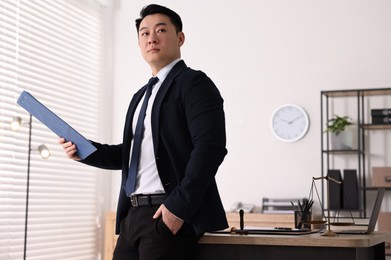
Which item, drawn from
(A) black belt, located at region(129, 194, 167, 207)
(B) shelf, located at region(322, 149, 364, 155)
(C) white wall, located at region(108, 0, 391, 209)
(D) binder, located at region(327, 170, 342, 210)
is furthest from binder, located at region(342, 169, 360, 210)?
(A) black belt, located at region(129, 194, 167, 207)

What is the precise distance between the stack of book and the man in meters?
3.21

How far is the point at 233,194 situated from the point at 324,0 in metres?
1.87

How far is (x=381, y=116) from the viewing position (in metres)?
5.26

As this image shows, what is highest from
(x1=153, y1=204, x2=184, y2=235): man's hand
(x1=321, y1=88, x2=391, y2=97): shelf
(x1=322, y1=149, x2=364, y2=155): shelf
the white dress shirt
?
(x1=321, y1=88, x2=391, y2=97): shelf

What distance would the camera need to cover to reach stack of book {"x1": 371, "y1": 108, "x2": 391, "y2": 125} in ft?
17.2

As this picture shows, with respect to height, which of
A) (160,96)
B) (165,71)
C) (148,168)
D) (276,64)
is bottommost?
(148,168)

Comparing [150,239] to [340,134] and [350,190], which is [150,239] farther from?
A: [340,134]

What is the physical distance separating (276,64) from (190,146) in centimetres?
367

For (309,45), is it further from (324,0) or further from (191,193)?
(191,193)

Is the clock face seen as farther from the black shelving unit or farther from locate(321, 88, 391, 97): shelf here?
locate(321, 88, 391, 97): shelf

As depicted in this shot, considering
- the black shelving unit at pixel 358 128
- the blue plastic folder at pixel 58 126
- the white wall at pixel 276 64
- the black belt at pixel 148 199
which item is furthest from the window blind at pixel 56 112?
the black belt at pixel 148 199

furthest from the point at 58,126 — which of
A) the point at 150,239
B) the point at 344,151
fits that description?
the point at 344,151

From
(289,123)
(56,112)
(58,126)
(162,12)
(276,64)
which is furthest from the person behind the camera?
(276,64)

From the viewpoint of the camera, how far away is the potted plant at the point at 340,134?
17.6 ft
